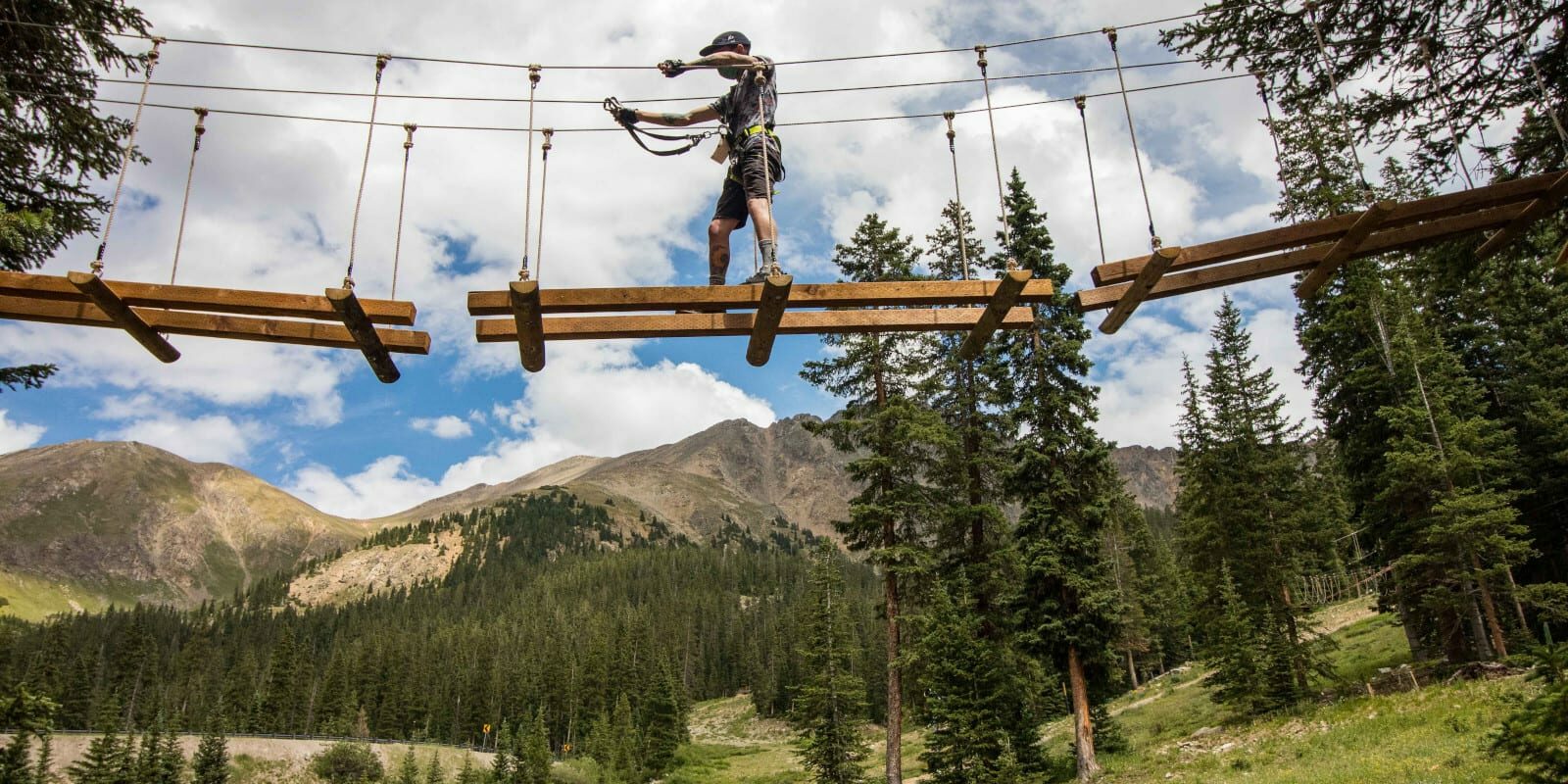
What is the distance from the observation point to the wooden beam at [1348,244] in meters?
8.50

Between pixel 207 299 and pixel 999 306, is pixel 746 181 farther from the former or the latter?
pixel 207 299

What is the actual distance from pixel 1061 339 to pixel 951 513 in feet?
21.0

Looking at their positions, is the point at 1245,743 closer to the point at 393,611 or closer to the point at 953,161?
the point at 953,161

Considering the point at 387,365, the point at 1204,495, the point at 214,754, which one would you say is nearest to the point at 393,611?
the point at 214,754

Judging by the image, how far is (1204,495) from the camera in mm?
35156

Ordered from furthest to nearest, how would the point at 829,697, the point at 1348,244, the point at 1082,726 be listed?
the point at 829,697 < the point at 1082,726 < the point at 1348,244

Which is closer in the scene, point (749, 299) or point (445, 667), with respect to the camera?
point (749, 299)

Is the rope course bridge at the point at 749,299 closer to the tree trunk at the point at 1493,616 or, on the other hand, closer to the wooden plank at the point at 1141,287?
the wooden plank at the point at 1141,287

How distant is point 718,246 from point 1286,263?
20.9 feet

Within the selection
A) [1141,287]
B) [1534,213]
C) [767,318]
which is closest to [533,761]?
[767,318]

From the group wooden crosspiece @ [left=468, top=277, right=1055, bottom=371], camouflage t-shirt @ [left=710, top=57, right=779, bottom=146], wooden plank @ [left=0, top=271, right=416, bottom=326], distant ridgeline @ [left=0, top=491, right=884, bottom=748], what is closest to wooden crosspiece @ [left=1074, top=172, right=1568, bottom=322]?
wooden crosspiece @ [left=468, top=277, right=1055, bottom=371]

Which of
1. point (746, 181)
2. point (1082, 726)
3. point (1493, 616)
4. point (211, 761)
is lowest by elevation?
point (211, 761)

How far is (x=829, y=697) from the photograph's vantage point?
3259cm

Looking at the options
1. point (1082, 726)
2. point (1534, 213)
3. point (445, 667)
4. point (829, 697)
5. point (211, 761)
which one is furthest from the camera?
point (445, 667)
